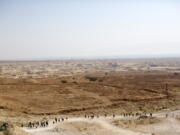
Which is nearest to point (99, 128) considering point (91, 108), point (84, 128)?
point (84, 128)

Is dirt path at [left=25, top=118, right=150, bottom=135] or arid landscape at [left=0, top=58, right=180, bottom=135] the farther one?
arid landscape at [left=0, top=58, right=180, bottom=135]

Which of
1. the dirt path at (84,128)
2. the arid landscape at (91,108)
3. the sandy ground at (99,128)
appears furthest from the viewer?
the arid landscape at (91,108)

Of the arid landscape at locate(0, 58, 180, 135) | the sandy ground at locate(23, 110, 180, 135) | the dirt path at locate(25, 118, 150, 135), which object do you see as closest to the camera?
the dirt path at locate(25, 118, 150, 135)

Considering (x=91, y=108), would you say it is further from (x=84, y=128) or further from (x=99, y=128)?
(x=84, y=128)

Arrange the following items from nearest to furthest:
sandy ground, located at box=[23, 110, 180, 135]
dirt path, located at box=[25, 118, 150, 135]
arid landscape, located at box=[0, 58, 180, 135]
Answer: dirt path, located at box=[25, 118, 150, 135] < sandy ground, located at box=[23, 110, 180, 135] < arid landscape, located at box=[0, 58, 180, 135]

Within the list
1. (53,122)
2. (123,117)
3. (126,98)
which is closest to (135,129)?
(123,117)

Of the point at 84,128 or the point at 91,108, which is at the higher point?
Answer: the point at 84,128

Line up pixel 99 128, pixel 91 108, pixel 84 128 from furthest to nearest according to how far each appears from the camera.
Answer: pixel 91 108
pixel 99 128
pixel 84 128

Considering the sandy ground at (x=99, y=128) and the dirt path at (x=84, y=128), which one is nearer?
the dirt path at (x=84, y=128)

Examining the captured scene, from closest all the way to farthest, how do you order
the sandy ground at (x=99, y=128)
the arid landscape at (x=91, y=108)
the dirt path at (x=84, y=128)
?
the dirt path at (x=84, y=128) → the sandy ground at (x=99, y=128) → the arid landscape at (x=91, y=108)

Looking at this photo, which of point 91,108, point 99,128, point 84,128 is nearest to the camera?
point 84,128
